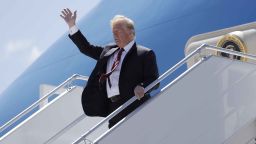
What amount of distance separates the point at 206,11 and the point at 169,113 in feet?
13.4

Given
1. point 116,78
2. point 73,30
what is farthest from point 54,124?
point 116,78

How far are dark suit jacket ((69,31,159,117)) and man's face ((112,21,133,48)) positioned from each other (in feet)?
0.29

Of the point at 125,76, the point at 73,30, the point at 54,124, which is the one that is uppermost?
the point at 73,30

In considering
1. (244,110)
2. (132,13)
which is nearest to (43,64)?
(132,13)

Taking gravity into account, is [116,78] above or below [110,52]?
below

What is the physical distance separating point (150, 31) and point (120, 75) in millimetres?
5655

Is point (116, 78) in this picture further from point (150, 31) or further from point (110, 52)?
point (150, 31)

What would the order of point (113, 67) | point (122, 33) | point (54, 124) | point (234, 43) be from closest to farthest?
1. point (122, 33)
2. point (113, 67)
3. point (234, 43)
4. point (54, 124)

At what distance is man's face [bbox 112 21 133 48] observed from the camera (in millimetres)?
4148

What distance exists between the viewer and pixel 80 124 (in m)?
6.33

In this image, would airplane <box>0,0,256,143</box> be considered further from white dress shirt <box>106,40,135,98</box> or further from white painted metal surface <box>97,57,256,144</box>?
white dress shirt <box>106,40,135,98</box>

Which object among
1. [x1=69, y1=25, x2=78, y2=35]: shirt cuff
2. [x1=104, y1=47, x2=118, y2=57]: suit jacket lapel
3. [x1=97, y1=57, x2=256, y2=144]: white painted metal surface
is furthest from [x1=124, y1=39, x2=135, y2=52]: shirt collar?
[x1=69, y1=25, x2=78, y2=35]: shirt cuff

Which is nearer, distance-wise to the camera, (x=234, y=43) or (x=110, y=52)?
(x=110, y=52)

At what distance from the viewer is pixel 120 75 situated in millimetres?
4203
